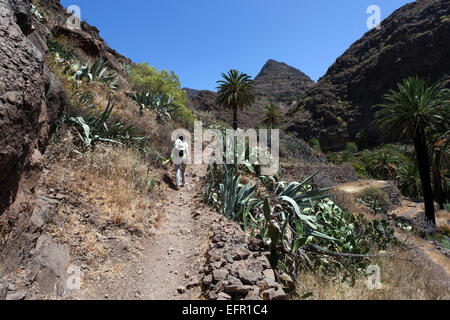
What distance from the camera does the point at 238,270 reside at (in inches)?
118

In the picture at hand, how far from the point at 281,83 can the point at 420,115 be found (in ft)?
380

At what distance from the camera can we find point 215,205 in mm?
5270

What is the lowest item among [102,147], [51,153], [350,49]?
[51,153]

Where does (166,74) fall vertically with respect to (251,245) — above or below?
above

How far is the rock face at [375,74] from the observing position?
54.8 metres

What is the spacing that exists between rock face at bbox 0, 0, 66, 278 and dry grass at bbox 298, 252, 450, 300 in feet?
11.3

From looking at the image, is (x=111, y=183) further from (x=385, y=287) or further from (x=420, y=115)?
(x=420, y=115)

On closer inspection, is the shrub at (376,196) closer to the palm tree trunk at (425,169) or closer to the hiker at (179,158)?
the palm tree trunk at (425,169)

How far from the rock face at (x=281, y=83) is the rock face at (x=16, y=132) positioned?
100685 mm

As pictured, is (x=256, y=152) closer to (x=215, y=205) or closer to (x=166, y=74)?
(x=215, y=205)

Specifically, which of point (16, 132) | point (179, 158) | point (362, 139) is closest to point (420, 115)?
point (179, 158)

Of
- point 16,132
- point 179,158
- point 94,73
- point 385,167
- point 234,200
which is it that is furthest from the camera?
point 385,167
